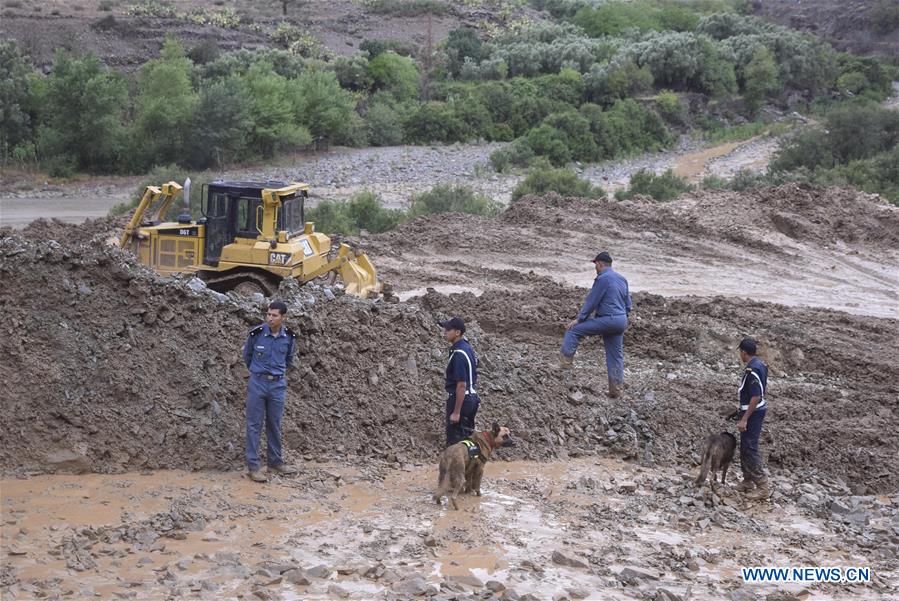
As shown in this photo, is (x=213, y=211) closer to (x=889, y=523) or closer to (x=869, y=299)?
(x=889, y=523)

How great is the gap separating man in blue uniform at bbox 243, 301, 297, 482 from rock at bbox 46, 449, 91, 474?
1386 mm

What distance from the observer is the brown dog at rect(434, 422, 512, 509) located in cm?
906

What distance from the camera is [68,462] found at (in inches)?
362

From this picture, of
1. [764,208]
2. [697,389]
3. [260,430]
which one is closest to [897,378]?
[697,389]

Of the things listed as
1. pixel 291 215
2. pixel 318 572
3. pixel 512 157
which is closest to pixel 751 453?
pixel 318 572

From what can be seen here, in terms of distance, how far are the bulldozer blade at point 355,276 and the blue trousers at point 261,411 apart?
19.1 ft

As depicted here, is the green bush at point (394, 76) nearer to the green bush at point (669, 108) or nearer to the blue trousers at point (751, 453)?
the green bush at point (669, 108)

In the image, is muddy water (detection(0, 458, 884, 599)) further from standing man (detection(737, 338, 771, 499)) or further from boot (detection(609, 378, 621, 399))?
boot (detection(609, 378, 621, 399))

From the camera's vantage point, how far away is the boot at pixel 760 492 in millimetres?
10181

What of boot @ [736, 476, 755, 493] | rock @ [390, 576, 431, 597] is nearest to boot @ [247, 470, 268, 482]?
rock @ [390, 576, 431, 597]

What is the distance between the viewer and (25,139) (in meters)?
40.6

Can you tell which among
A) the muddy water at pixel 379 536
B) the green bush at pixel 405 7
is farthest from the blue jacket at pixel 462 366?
the green bush at pixel 405 7

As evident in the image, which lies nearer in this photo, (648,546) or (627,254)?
(648,546)

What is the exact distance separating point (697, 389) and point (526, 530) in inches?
184
